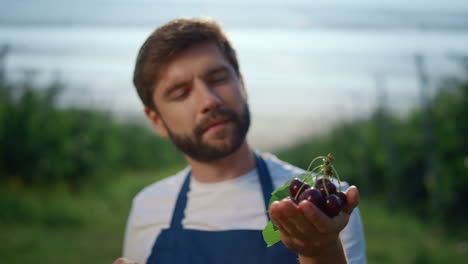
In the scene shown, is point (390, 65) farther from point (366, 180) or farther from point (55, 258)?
point (55, 258)

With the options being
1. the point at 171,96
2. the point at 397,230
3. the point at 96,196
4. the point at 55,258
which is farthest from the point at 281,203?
the point at 96,196

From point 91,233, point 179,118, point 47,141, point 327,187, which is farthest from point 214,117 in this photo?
point 47,141

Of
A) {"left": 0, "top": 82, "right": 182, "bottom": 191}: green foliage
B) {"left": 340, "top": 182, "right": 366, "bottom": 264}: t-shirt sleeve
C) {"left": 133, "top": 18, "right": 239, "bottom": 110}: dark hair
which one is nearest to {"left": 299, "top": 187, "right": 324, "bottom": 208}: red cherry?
{"left": 340, "top": 182, "right": 366, "bottom": 264}: t-shirt sleeve

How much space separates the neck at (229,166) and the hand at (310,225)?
1.03m

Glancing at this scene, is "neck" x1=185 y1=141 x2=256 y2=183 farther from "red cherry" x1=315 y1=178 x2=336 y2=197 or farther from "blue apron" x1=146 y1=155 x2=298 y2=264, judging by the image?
"red cherry" x1=315 y1=178 x2=336 y2=197

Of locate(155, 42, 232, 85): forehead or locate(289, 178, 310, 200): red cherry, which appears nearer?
locate(289, 178, 310, 200): red cherry

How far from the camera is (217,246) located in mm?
2160

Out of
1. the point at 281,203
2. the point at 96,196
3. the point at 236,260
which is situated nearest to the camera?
the point at 281,203

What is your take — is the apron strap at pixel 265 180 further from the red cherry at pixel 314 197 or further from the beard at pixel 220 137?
the red cherry at pixel 314 197

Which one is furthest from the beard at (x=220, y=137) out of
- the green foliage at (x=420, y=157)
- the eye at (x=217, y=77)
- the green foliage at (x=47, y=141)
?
the green foliage at (x=47, y=141)

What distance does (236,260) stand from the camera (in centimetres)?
211

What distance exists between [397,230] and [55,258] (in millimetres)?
6626

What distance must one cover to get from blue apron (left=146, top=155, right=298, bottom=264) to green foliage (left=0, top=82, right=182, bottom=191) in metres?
9.91

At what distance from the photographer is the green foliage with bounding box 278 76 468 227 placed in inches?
353
